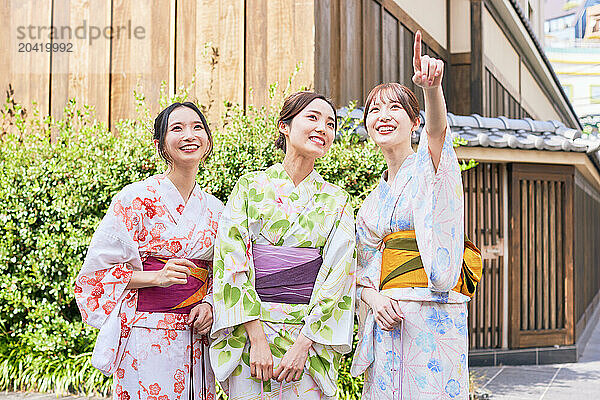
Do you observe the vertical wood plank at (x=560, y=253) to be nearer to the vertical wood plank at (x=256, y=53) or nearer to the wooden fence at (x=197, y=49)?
the wooden fence at (x=197, y=49)

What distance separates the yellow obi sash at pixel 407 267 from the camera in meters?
2.83

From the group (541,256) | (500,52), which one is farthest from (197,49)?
(500,52)

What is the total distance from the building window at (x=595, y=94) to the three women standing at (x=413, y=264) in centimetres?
4430

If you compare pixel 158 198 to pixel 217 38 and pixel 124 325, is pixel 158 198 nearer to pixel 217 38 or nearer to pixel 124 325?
pixel 124 325

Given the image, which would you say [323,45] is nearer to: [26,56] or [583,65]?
[26,56]

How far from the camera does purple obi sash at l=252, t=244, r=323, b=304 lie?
2834 mm

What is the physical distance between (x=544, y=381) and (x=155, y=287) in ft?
18.9

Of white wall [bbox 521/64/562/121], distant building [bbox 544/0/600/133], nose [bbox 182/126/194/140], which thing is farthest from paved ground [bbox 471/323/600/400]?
distant building [bbox 544/0/600/133]

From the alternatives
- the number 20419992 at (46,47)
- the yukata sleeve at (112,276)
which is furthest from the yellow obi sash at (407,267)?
the number 20419992 at (46,47)

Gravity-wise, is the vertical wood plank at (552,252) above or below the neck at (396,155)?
below

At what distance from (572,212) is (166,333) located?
7.14m

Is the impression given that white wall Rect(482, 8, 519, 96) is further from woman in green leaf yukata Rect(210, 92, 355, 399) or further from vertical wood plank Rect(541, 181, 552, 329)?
woman in green leaf yukata Rect(210, 92, 355, 399)

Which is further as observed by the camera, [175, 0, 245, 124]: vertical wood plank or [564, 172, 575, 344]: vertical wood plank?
[564, 172, 575, 344]: vertical wood plank

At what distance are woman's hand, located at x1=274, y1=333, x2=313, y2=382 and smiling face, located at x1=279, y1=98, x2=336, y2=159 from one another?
2.81 ft
